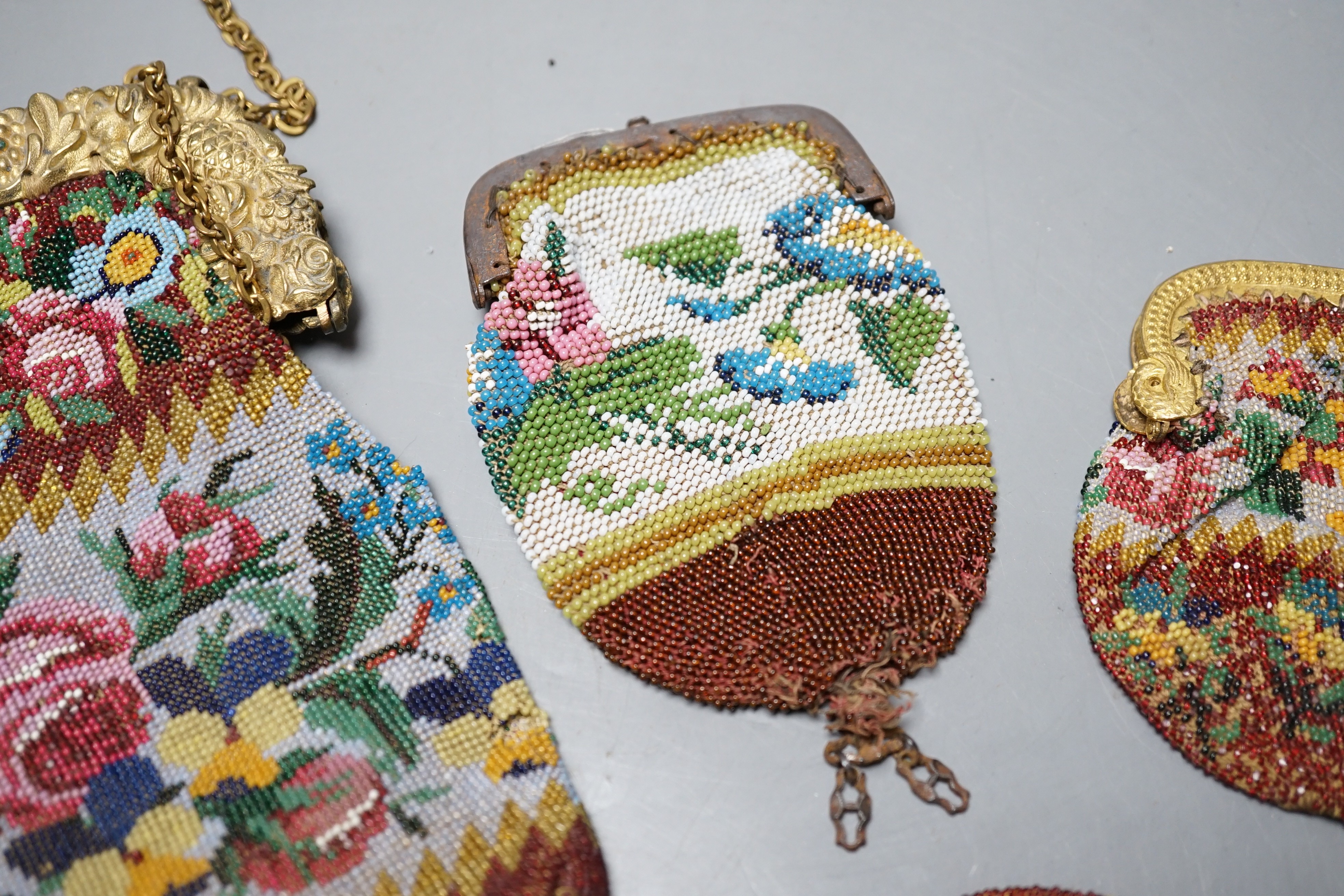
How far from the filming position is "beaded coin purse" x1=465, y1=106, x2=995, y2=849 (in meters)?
1.48

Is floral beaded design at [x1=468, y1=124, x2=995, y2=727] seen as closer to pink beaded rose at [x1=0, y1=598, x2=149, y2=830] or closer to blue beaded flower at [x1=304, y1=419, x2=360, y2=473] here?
blue beaded flower at [x1=304, y1=419, x2=360, y2=473]

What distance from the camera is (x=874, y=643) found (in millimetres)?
1470

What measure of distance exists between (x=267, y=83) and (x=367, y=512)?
808 mm

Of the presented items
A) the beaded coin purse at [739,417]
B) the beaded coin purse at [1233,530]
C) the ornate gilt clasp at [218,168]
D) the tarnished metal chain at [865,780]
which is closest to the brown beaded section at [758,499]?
the beaded coin purse at [739,417]

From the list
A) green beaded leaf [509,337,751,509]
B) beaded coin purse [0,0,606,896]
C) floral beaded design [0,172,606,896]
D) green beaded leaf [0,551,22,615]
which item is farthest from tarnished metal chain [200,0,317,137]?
green beaded leaf [0,551,22,615]

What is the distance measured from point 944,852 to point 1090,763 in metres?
0.25

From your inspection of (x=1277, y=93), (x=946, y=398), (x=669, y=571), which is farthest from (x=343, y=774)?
(x=1277, y=93)

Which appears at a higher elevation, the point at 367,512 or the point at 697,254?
the point at 697,254

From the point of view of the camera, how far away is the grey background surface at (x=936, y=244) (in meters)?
1.45

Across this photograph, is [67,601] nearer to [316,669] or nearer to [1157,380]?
[316,669]

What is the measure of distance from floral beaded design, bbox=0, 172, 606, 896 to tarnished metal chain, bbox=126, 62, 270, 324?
0.08ft

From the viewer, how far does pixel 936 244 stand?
179 cm

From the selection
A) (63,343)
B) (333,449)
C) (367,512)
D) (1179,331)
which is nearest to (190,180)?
(63,343)

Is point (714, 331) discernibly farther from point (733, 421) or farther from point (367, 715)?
point (367, 715)
